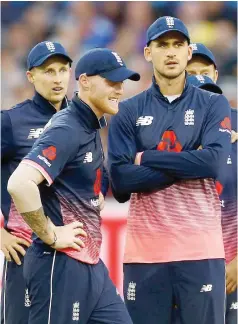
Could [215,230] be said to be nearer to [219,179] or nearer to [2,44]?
[219,179]

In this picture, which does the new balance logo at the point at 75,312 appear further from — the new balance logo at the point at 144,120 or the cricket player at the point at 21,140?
the new balance logo at the point at 144,120

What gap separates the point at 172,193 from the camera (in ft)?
20.0

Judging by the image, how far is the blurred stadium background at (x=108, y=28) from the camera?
42.0 ft

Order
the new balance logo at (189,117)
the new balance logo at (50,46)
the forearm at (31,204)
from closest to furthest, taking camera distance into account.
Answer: the forearm at (31,204) → the new balance logo at (189,117) → the new balance logo at (50,46)

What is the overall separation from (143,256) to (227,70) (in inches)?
267

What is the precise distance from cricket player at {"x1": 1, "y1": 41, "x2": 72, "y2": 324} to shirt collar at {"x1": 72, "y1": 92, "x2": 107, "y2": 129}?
3.64ft

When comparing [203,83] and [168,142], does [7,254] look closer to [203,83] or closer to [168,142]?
[168,142]

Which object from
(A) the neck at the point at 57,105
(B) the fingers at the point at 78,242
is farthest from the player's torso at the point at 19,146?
(B) the fingers at the point at 78,242

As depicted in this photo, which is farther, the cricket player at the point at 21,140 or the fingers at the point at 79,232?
the cricket player at the point at 21,140

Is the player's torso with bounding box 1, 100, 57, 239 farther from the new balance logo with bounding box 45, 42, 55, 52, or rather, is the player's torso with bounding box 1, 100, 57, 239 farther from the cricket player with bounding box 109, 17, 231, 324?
the cricket player with bounding box 109, 17, 231, 324

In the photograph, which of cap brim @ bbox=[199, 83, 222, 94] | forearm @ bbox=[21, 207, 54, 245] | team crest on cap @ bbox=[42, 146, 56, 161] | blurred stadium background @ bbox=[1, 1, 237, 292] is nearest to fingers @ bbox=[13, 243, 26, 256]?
forearm @ bbox=[21, 207, 54, 245]

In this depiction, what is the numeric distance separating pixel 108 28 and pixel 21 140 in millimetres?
7173

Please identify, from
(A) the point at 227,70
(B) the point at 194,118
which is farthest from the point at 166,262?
(A) the point at 227,70

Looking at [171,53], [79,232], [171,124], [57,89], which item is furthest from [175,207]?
[57,89]
